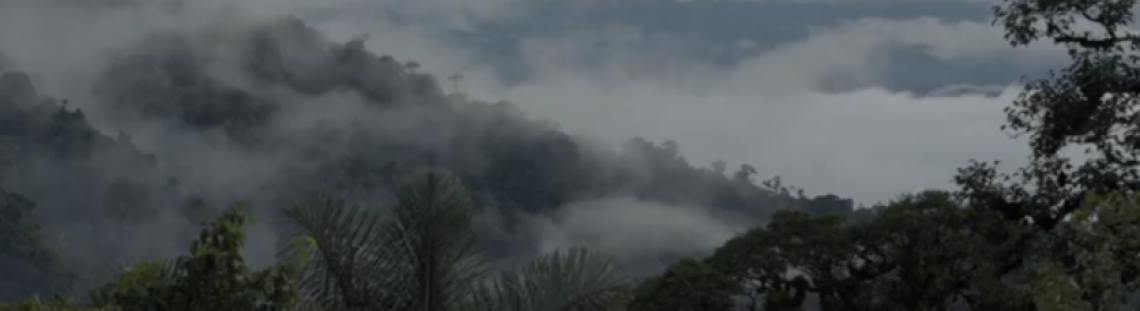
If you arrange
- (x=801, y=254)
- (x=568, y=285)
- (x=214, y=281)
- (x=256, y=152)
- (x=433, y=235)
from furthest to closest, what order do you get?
(x=256, y=152), (x=801, y=254), (x=433, y=235), (x=568, y=285), (x=214, y=281)

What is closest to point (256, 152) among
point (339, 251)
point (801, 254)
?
point (801, 254)

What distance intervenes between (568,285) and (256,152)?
3269 inches

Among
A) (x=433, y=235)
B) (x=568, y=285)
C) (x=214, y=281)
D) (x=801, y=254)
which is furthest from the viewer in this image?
(x=801, y=254)

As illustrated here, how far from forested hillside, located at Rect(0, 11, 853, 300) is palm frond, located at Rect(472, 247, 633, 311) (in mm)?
49380

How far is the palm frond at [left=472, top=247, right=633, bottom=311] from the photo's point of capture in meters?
10.4

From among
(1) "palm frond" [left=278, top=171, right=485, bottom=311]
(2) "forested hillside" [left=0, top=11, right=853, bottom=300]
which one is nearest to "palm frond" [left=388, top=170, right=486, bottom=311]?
(1) "palm frond" [left=278, top=171, right=485, bottom=311]

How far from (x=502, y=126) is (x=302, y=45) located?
21149mm

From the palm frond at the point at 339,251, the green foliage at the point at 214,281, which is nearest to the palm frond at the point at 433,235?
the palm frond at the point at 339,251

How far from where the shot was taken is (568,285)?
10.4 m

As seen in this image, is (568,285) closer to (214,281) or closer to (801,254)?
(214,281)

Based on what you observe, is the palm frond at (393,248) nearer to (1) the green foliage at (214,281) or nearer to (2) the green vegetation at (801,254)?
(2) the green vegetation at (801,254)

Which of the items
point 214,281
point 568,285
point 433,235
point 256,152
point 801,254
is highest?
point 256,152

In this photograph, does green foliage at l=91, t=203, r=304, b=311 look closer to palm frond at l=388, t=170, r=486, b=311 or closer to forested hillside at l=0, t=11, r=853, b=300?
palm frond at l=388, t=170, r=486, b=311

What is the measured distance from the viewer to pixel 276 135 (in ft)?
317
